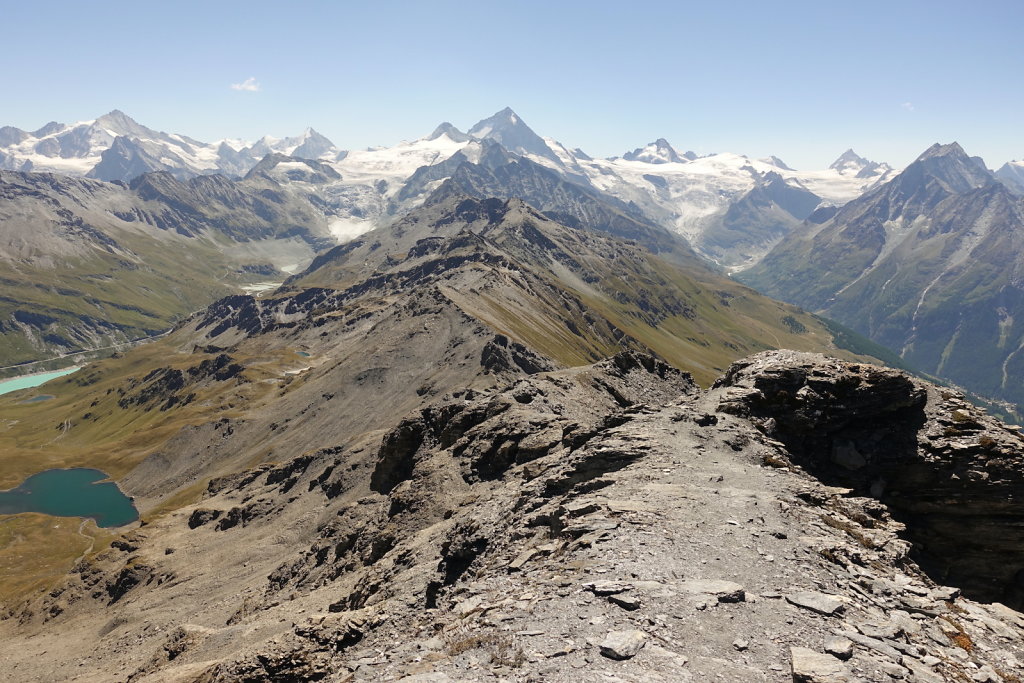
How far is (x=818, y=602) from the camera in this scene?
2070 centimetres

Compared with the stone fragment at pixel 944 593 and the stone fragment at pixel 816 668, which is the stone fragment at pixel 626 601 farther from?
Result: the stone fragment at pixel 944 593

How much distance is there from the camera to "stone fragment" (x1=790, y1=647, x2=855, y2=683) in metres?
16.4

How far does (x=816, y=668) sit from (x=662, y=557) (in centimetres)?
782

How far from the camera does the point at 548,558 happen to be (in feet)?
86.5

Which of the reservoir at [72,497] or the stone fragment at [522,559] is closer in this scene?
the stone fragment at [522,559]

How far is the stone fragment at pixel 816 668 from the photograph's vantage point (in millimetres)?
16406

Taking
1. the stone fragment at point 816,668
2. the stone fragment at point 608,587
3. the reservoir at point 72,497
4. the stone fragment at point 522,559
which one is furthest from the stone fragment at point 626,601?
the reservoir at point 72,497

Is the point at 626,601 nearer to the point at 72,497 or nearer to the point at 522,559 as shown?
the point at 522,559

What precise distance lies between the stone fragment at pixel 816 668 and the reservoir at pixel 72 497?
180 meters

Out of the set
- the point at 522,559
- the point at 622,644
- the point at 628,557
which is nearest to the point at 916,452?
the point at 628,557

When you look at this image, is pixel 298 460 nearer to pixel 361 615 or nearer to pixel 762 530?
pixel 361 615

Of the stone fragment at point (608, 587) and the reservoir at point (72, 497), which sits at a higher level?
the stone fragment at point (608, 587)

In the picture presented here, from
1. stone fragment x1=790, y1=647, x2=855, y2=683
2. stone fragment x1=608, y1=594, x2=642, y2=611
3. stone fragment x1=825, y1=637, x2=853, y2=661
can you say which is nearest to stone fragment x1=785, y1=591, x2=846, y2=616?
stone fragment x1=825, y1=637, x2=853, y2=661

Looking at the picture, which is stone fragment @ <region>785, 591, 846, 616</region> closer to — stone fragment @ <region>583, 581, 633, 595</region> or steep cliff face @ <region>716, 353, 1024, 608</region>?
stone fragment @ <region>583, 581, 633, 595</region>
